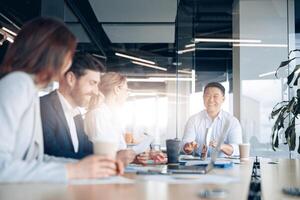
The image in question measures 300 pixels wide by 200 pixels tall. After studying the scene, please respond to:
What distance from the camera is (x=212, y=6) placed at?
→ 623cm

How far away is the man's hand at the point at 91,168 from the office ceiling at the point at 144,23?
3.92 metres

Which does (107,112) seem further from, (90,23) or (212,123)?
(90,23)

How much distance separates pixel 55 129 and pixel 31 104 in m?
0.70

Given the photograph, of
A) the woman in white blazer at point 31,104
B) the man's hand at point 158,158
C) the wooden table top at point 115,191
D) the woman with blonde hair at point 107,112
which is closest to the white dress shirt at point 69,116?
the woman with blonde hair at point 107,112

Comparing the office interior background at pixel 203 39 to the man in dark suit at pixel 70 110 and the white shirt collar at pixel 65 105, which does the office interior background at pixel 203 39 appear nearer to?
the man in dark suit at pixel 70 110

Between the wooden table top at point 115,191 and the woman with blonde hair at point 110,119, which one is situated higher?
the woman with blonde hair at point 110,119

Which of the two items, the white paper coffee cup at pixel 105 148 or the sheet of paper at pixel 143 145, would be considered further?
the sheet of paper at pixel 143 145

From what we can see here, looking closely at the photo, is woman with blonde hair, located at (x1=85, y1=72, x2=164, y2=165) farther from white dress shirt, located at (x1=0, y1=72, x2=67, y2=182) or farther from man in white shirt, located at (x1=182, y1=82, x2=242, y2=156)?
man in white shirt, located at (x1=182, y1=82, x2=242, y2=156)

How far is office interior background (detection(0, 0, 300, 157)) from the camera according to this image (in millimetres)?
5500

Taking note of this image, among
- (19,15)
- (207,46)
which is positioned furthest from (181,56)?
(19,15)

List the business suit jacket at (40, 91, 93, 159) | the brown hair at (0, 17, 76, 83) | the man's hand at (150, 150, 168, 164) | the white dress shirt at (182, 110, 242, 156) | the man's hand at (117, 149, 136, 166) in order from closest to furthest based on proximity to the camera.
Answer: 1. the brown hair at (0, 17, 76, 83)
2. the man's hand at (117, 149, 136, 166)
3. the business suit jacket at (40, 91, 93, 159)
4. the man's hand at (150, 150, 168, 164)
5. the white dress shirt at (182, 110, 242, 156)

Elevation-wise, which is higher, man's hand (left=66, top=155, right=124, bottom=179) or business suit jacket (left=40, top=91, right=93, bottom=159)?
business suit jacket (left=40, top=91, right=93, bottom=159)

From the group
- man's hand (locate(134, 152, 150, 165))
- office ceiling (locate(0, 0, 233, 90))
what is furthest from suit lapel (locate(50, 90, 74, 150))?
office ceiling (locate(0, 0, 233, 90))

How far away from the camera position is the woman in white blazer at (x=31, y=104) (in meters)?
1.36
